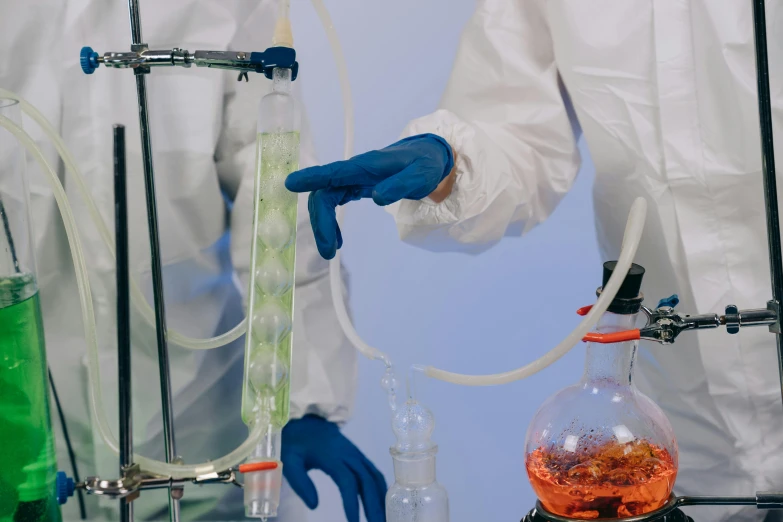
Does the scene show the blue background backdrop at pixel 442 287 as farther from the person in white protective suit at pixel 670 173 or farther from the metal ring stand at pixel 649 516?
the metal ring stand at pixel 649 516

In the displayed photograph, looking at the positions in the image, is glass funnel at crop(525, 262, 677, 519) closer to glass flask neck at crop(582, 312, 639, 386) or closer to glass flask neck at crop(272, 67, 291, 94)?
glass flask neck at crop(582, 312, 639, 386)

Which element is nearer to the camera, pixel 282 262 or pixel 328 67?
pixel 282 262

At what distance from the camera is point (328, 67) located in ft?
4.61

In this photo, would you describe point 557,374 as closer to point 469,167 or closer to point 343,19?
point 469,167

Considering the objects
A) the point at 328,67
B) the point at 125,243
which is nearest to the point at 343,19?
the point at 328,67

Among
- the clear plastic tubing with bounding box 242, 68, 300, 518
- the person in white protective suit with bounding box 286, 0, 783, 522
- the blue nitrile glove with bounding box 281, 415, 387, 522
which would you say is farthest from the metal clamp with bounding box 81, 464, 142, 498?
the blue nitrile glove with bounding box 281, 415, 387, 522

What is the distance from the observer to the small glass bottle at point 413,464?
0.83 metres

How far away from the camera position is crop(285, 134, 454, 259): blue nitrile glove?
863mm

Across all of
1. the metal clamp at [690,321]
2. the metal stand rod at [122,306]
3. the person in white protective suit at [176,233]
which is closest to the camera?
the metal stand rod at [122,306]

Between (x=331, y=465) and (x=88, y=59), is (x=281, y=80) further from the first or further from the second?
(x=331, y=465)

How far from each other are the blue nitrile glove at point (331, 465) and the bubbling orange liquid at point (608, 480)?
756mm

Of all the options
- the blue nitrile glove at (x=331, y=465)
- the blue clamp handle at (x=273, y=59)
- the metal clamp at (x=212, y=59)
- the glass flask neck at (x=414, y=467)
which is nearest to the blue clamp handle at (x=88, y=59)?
the metal clamp at (x=212, y=59)

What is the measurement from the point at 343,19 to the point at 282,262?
774 millimetres

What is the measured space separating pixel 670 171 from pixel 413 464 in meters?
0.58
